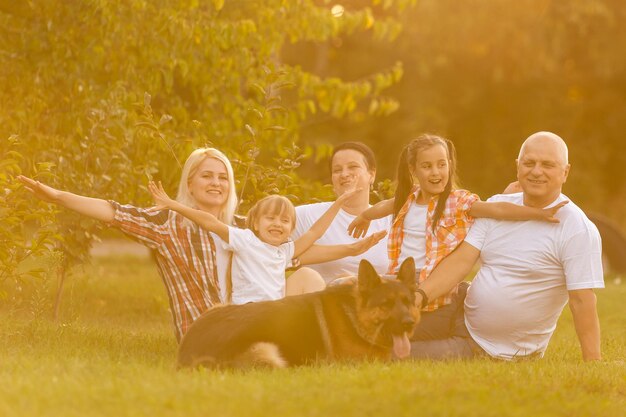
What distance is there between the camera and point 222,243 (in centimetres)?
824

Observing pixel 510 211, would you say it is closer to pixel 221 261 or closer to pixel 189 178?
pixel 221 261

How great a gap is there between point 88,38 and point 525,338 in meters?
6.42

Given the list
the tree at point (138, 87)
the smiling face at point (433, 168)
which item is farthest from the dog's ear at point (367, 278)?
the tree at point (138, 87)

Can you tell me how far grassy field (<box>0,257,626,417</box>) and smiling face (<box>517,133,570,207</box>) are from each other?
1261 millimetres

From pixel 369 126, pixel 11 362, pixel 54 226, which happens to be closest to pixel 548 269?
pixel 11 362

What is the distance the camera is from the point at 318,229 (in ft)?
28.4

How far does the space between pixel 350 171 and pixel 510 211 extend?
182 centimetres

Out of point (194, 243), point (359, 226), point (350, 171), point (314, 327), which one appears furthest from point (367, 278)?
point (350, 171)

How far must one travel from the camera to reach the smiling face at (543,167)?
789 centimetres

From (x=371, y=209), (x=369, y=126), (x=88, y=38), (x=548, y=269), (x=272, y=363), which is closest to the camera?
(x=272, y=363)

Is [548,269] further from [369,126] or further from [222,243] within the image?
[369,126]

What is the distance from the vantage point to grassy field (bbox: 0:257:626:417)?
5910 mm

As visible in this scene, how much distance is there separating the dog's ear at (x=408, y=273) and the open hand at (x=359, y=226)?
134 centimetres

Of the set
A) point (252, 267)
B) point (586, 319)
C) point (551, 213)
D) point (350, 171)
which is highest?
point (350, 171)
